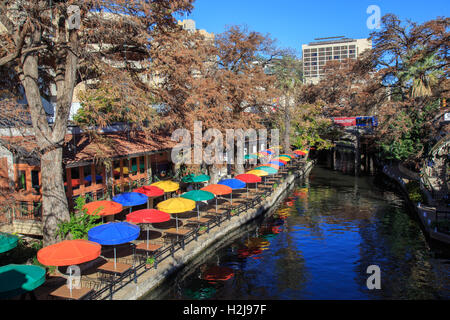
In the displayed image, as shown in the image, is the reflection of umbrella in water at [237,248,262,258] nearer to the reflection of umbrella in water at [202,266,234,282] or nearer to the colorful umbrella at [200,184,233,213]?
the reflection of umbrella in water at [202,266,234,282]

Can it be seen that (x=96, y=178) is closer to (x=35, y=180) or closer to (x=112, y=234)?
(x=35, y=180)

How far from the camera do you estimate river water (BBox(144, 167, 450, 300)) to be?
16.3m

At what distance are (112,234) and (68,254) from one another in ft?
7.96

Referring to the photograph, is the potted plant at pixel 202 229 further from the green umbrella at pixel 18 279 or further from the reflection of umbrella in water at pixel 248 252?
the green umbrella at pixel 18 279

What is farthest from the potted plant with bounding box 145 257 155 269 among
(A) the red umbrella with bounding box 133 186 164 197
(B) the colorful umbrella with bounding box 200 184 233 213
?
(B) the colorful umbrella with bounding box 200 184 233 213

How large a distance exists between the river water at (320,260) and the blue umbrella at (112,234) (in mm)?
2613

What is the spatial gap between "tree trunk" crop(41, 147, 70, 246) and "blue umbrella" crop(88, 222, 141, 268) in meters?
2.20

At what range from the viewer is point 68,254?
41.9ft

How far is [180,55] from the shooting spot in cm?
1981

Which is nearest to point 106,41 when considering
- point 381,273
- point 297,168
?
point 381,273

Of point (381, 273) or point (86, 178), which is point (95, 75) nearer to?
point (86, 178)

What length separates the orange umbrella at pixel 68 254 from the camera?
12.5 metres

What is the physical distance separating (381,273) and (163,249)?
36.4ft
